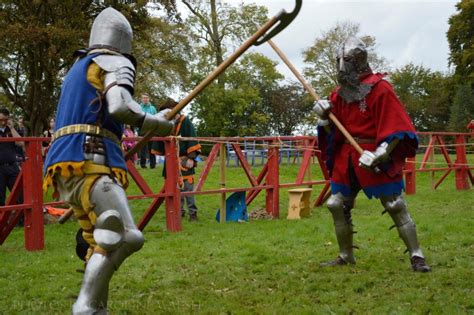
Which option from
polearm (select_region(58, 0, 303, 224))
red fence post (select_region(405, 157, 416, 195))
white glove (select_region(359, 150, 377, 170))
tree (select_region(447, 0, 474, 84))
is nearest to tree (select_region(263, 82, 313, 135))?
tree (select_region(447, 0, 474, 84))

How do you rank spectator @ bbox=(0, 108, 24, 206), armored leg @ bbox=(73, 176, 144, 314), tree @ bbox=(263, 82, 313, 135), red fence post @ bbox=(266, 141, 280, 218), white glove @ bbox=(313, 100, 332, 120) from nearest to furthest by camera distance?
armored leg @ bbox=(73, 176, 144, 314) → white glove @ bbox=(313, 100, 332, 120) → spectator @ bbox=(0, 108, 24, 206) → red fence post @ bbox=(266, 141, 280, 218) → tree @ bbox=(263, 82, 313, 135)

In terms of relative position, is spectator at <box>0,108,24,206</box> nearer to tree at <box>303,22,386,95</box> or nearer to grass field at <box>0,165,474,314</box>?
grass field at <box>0,165,474,314</box>

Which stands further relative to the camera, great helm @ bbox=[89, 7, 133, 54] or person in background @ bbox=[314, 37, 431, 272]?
person in background @ bbox=[314, 37, 431, 272]

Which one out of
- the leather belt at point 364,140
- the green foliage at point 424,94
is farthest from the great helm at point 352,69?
the green foliage at point 424,94

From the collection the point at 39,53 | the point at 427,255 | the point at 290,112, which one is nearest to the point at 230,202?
the point at 427,255

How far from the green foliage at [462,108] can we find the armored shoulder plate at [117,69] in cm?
3299

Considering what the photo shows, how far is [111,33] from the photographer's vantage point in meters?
3.85

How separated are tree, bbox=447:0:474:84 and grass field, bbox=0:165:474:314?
28870 millimetres

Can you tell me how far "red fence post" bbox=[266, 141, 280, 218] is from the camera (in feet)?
32.0

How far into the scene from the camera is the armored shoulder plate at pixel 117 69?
3.57m

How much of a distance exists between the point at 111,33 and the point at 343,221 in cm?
293

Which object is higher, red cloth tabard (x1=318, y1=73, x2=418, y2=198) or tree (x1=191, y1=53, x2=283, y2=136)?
tree (x1=191, y1=53, x2=283, y2=136)

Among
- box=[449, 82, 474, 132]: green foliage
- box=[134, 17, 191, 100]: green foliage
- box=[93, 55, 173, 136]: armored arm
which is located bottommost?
box=[93, 55, 173, 136]: armored arm

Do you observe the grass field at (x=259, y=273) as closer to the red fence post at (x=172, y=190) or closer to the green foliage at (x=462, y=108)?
the red fence post at (x=172, y=190)
